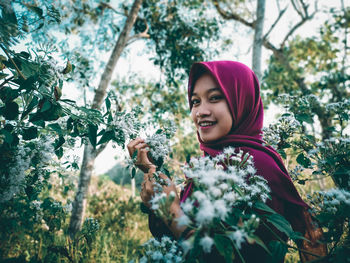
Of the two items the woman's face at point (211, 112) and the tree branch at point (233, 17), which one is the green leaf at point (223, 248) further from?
the tree branch at point (233, 17)

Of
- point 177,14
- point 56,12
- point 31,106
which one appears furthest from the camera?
point 177,14

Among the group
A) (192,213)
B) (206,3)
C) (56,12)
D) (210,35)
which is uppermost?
(206,3)

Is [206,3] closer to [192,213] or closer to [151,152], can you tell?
[151,152]

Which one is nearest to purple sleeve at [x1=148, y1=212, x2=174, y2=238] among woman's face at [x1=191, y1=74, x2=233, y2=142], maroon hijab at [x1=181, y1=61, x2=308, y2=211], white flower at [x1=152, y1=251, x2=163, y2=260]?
maroon hijab at [x1=181, y1=61, x2=308, y2=211]

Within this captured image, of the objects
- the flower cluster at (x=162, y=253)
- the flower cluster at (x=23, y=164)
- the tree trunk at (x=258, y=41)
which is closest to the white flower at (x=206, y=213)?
the flower cluster at (x=162, y=253)

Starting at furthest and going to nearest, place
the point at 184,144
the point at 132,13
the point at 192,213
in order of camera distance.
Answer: the point at 184,144, the point at 132,13, the point at 192,213

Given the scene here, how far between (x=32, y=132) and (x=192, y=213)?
1.01m

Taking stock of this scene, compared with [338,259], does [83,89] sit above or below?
above

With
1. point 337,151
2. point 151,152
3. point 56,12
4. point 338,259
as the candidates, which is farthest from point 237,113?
point 56,12

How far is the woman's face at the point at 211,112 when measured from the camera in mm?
1419

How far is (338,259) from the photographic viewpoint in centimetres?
57

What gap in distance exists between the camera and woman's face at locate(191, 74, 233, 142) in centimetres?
142

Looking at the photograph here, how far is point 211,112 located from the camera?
1434 millimetres

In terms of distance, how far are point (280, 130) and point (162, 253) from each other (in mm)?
1123
